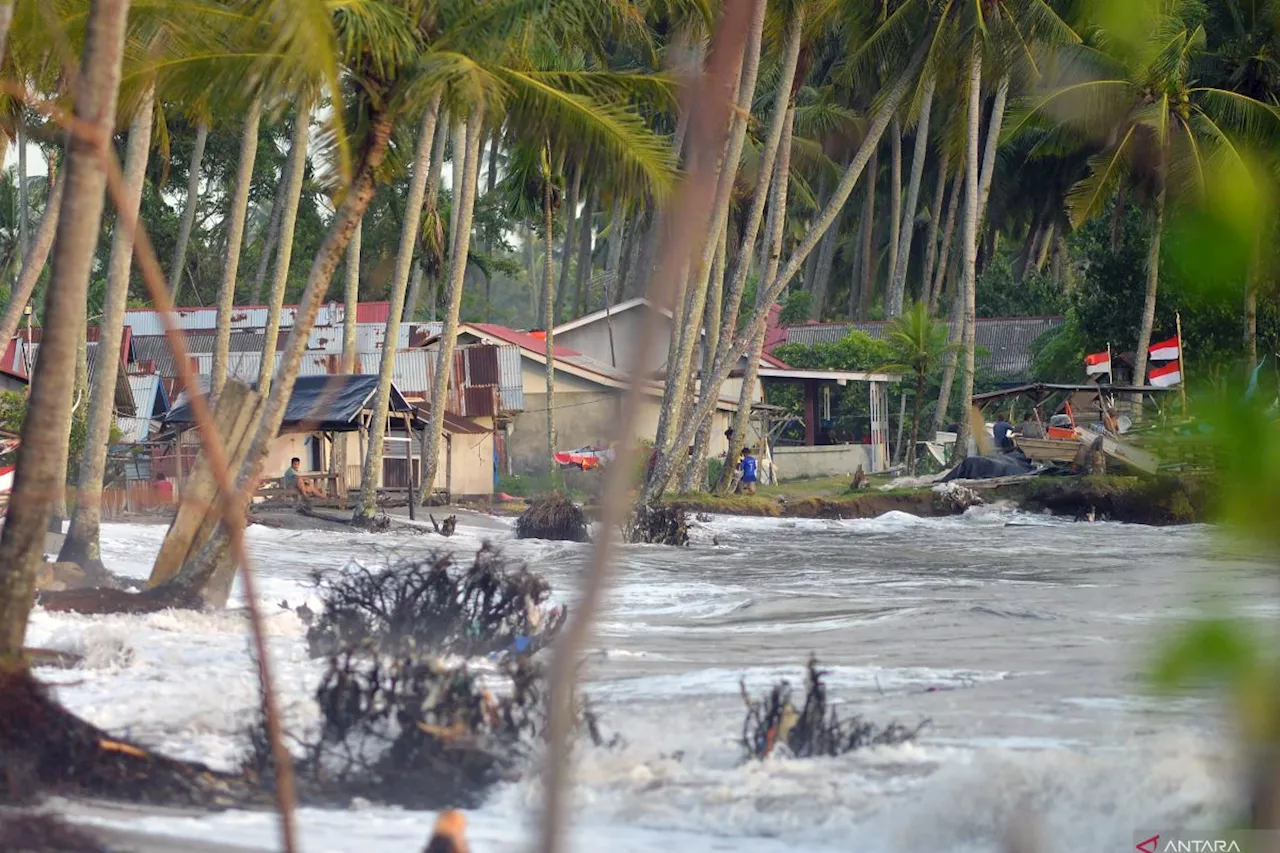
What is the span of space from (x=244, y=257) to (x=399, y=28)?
41748 mm

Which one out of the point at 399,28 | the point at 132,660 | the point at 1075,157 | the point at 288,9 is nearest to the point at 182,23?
the point at 399,28

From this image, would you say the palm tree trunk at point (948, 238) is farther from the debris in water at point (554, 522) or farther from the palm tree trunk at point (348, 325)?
the debris in water at point (554, 522)

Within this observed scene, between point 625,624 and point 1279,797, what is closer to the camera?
point 1279,797

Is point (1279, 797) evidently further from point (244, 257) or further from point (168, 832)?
point (244, 257)

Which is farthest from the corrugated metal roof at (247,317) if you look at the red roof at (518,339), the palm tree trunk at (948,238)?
the palm tree trunk at (948,238)

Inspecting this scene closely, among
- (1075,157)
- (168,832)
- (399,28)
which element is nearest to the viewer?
(168,832)

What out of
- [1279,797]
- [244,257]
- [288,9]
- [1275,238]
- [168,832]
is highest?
[244,257]

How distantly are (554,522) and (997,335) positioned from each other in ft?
91.0

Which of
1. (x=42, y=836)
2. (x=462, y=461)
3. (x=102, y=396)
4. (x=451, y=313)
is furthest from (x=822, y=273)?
(x=42, y=836)

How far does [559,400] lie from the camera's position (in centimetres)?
3688

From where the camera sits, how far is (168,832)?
597cm

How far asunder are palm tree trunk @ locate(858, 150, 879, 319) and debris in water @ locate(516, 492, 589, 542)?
2896 cm

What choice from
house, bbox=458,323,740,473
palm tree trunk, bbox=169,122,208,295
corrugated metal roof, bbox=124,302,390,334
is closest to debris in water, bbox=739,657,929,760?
house, bbox=458,323,740,473

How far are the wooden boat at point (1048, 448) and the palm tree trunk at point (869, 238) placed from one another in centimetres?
1957
